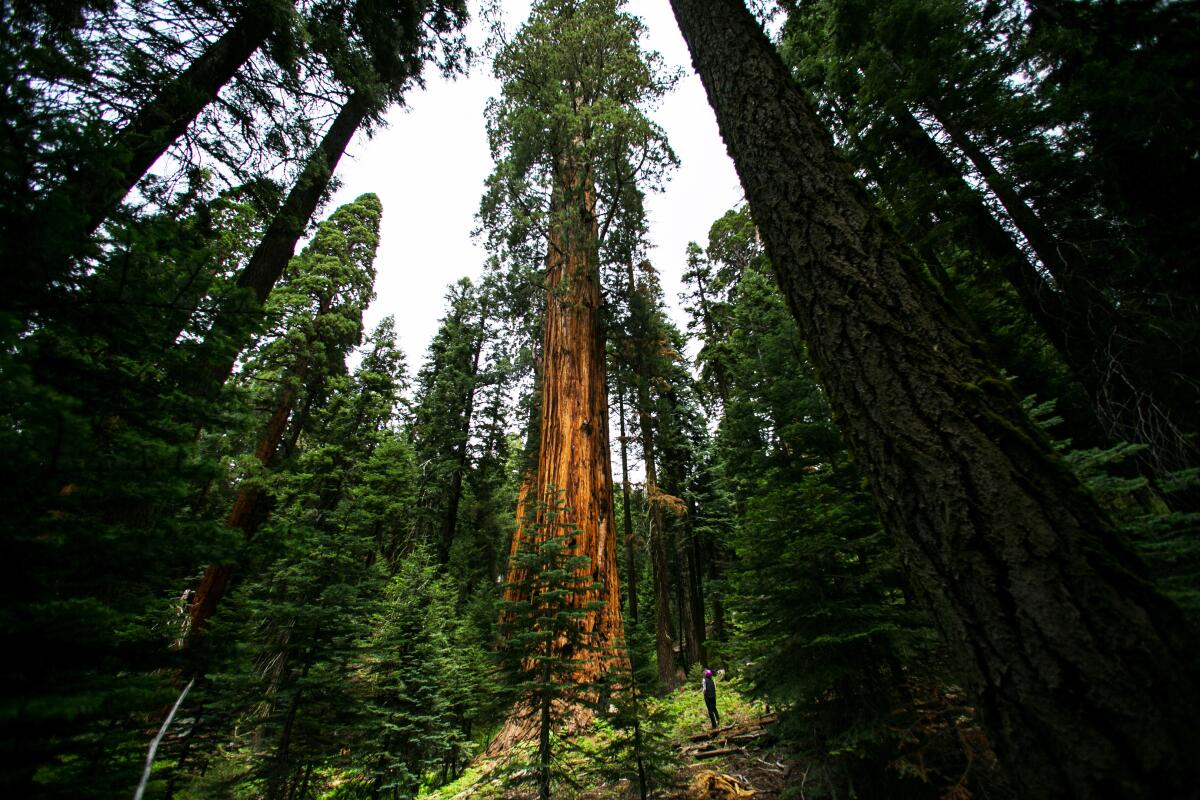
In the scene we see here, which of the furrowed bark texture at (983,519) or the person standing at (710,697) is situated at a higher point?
the furrowed bark texture at (983,519)

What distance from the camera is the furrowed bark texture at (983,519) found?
3.35 ft

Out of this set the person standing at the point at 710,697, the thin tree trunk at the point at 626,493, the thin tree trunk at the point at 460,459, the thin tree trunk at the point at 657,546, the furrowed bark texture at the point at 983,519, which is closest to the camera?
the furrowed bark texture at the point at 983,519

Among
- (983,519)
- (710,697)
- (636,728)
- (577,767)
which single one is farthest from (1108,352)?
(710,697)

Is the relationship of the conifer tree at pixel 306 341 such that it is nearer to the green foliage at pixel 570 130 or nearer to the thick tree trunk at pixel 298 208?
the thick tree trunk at pixel 298 208

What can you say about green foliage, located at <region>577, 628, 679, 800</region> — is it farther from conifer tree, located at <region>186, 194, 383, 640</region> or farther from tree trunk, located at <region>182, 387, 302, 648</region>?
conifer tree, located at <region>186, 194, 383, 640</region>

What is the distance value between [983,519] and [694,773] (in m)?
4.83

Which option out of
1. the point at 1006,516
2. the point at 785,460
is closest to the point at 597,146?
the point at 785,460

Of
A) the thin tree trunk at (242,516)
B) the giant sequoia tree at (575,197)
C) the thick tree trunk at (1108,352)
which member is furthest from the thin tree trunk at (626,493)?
the thick tree trunk at (1108,352)

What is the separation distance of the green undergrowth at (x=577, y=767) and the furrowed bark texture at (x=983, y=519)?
340 centimetres

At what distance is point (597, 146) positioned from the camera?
7996 mm

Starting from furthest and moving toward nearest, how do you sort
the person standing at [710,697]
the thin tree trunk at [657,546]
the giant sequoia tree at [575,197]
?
the thin tree trunk at [657,546] < the person standing at [710,697] < the giant sequoia tree at [575,197]

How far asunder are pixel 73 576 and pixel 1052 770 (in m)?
3.25

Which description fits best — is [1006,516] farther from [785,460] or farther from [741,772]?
[741,772]

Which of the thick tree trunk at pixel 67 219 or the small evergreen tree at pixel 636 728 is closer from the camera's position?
the thick tree trunk at pixel 67 219
